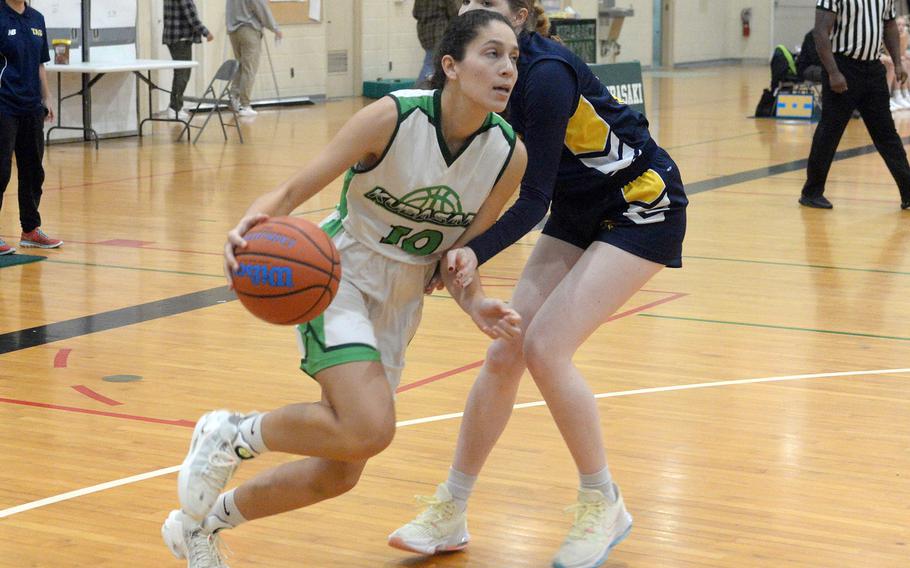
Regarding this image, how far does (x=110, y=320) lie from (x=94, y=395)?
1368mm

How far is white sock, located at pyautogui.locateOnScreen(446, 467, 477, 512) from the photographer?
366cm

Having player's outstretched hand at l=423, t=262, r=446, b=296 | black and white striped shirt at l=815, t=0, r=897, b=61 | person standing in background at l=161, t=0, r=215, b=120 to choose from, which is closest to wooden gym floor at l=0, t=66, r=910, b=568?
player's outstretched hand at l=423, t=262, r=446, b=296

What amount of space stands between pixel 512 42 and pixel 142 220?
660 centimetres

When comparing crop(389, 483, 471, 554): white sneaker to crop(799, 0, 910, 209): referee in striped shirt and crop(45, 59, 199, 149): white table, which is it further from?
crop(45, 59, 199, 149): white table

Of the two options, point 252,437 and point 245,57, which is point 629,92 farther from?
point 252,437

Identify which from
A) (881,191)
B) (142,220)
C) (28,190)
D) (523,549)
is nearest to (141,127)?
(142,220)

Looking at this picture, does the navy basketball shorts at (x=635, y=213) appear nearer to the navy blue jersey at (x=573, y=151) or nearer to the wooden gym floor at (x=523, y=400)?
the navy blue jersey at (x=573, y=151)

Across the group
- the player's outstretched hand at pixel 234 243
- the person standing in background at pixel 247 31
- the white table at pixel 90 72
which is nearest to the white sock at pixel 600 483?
the player's outstretched hand at pixel 234 243

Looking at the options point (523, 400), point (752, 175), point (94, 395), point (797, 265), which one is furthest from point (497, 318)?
point (752, 175)

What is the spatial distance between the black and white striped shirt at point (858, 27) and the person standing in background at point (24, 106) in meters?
5.35

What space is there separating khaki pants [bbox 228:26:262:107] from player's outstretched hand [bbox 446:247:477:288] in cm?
1389

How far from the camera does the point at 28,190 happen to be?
8211mm

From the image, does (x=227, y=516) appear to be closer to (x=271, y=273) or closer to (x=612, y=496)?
(x=271, y=273)

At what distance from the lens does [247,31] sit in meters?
16.6
